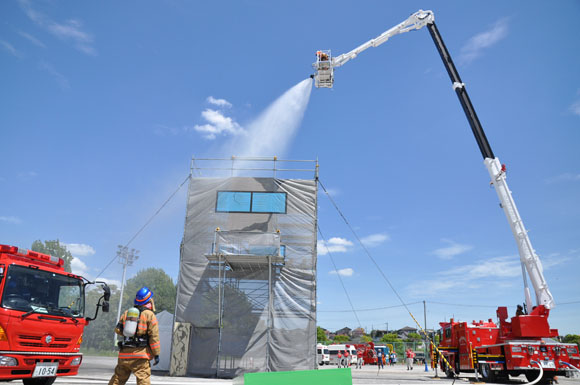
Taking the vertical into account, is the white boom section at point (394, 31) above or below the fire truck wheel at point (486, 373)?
above

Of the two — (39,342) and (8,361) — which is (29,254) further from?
(8,361)

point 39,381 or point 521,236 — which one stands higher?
point 521,236

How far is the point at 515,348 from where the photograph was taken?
13.8 metres

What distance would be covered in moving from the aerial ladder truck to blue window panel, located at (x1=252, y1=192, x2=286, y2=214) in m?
5.56

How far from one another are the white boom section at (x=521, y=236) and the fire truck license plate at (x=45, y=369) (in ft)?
51.5

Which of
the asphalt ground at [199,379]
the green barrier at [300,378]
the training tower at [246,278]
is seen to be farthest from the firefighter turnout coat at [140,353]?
the training tower at [246,278]

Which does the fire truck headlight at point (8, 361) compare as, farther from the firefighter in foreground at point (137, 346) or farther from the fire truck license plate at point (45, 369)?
the firefighter in foreground at point (137, 346)

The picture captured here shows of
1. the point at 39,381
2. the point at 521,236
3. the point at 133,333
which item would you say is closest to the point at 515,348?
the point at 521,236

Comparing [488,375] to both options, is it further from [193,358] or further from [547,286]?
[193,358]

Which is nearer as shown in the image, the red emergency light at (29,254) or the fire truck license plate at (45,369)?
the fire truck license plate at (45,369)

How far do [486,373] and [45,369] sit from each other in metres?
15.3

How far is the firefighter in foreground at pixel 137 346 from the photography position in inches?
213

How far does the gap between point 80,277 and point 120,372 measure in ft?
15.4

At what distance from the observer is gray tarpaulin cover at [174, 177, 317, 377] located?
16000 millimetres
